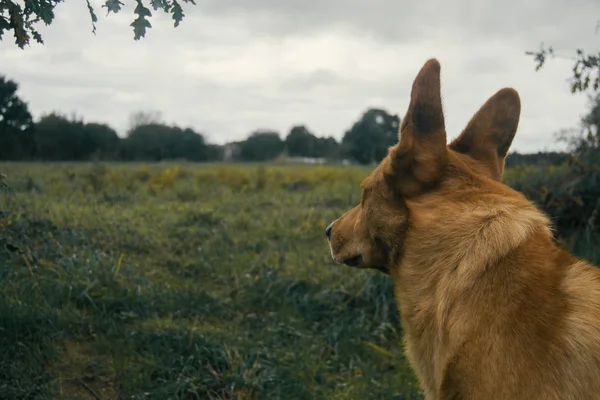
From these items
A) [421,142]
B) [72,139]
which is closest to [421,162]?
[421,142]

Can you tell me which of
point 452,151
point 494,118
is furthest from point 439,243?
point 494,118

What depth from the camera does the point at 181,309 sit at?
6117 mm

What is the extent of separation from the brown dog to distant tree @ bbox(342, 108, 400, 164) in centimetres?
1541

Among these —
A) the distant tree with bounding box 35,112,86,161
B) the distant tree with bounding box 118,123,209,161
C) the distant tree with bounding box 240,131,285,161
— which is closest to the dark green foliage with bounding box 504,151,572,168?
the distant tree with bounding box 35,112,86,161

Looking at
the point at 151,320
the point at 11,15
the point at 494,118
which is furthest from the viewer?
the point at 151,320

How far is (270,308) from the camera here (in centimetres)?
674

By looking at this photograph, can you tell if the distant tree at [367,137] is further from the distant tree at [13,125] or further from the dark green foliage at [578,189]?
the distant tree at [13,125]

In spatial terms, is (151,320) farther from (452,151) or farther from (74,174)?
(74,174)

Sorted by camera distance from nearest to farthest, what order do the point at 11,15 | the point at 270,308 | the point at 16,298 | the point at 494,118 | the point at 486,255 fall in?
the point at 486,255
the point at 494,118
the point at 11,15
the point at 16,298
the point at 270,308

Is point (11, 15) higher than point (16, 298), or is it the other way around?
point (11, 15)

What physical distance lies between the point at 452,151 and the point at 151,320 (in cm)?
362

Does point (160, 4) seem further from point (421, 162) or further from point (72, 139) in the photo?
point (72, 139)

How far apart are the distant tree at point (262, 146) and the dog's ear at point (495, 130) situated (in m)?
22.5

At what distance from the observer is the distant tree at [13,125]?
21.4ft
